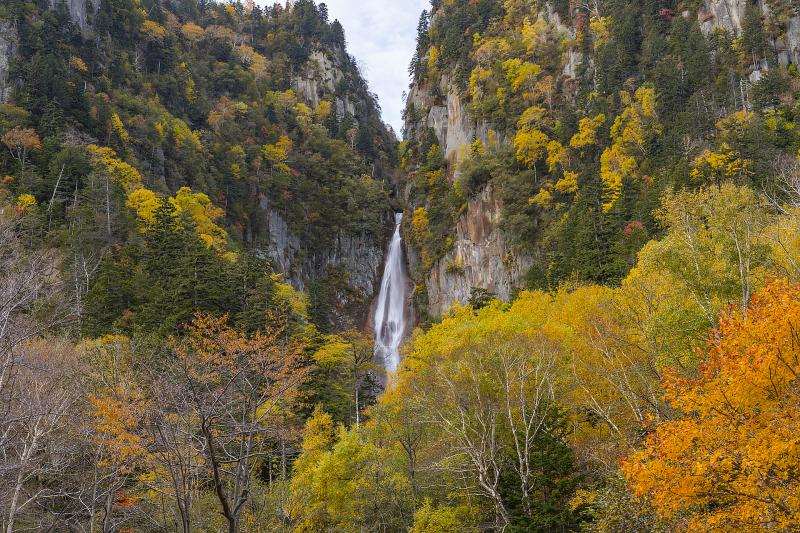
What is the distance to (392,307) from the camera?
59.9 m

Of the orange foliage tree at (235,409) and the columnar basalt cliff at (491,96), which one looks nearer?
the orange foliage tree at (235,409)

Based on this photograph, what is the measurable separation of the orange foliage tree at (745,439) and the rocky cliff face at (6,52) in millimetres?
56281

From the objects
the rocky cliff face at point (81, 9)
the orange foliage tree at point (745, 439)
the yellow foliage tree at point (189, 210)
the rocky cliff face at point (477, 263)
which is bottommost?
the orange foliage tree at point (745, 439)

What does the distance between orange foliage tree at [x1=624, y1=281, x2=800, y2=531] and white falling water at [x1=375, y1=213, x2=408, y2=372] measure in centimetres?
4117

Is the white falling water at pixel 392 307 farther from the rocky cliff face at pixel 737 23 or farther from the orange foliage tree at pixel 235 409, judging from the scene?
the rocky cliff face at pixel 737 23

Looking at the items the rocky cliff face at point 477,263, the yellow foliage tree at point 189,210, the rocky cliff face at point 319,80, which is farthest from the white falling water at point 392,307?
the rocky cliff face at point 319,80

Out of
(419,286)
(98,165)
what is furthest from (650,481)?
(419,286)

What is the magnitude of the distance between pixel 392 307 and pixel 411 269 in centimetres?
530

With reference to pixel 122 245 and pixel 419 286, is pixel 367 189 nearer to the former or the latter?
pixel 419 286

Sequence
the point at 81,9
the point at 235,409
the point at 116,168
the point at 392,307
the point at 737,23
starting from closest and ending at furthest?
1. the point at 235,409
2. the point at 737,23
3. the point at 116,168
4. the point at 81,9
5. the point at 392,307

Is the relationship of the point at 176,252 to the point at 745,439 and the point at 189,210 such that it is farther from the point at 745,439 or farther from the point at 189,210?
the point at 745,439

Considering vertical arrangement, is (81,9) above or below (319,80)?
below

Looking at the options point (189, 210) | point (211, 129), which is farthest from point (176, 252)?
point (211, 129)

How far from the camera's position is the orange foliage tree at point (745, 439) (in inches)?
332
